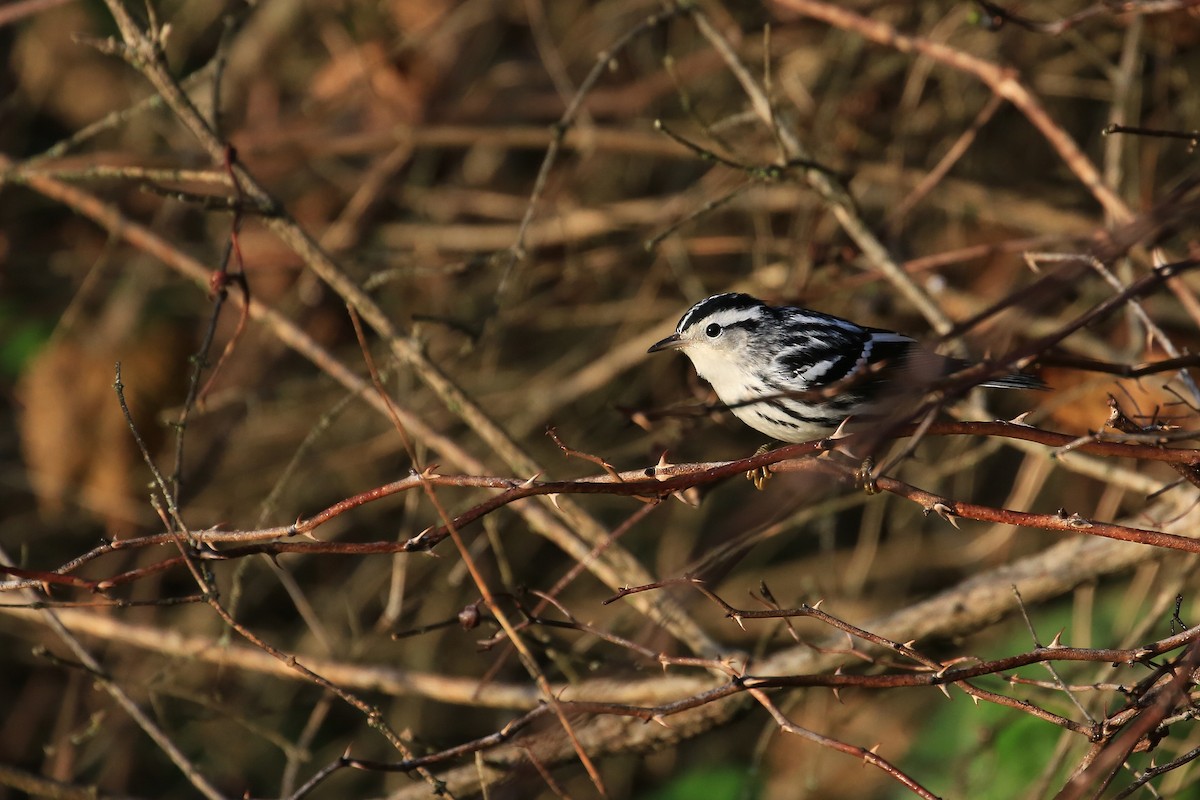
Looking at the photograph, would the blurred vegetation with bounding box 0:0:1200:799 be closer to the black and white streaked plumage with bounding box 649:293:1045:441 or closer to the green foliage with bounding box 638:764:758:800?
the green foliage with bounding box 638:764:758:800

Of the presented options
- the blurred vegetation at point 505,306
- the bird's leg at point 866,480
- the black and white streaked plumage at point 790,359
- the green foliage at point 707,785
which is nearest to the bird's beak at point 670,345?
the black and white streaked plumage at point 790,359

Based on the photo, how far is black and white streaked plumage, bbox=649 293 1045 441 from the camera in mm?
3875

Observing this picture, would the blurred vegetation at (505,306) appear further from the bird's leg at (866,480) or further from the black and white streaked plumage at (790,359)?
the bird's leg at (866,480)

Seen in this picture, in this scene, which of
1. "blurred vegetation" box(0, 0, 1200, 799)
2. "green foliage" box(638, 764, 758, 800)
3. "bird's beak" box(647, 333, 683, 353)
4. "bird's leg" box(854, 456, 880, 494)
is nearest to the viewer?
"bird's leg" box(854, 456, 880, 494)

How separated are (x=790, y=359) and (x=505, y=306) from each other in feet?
8.49

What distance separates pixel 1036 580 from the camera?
4.24 meters

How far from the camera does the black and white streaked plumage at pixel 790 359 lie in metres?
3.88

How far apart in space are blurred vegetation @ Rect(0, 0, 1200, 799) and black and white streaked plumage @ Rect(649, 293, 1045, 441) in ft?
1.79

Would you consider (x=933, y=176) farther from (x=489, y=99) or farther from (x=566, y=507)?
(x=489, y=99)

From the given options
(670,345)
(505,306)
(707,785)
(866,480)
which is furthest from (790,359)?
(707,785)

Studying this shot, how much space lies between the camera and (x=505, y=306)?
6.54 meters

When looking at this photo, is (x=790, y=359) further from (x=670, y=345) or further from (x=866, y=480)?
(x=866, y=480)

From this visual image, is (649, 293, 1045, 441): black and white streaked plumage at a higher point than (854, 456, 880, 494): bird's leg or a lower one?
lower

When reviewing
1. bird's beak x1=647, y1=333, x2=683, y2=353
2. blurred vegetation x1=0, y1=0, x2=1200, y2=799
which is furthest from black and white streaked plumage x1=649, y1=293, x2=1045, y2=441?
blurred vegetation x1=0, y1=0, x2=1200, y2=799
